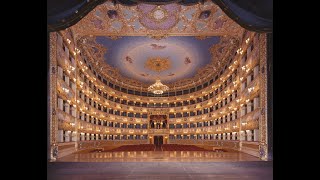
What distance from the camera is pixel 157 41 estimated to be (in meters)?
27.8

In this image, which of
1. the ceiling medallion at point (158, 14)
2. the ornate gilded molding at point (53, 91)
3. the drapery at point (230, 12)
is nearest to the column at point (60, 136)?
the ornate gilded molding at point (53, 91)

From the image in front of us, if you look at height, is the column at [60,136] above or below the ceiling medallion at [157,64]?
below

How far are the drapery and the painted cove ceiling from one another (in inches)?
304

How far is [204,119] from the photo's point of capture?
142 ft

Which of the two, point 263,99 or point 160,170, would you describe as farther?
point 263,99

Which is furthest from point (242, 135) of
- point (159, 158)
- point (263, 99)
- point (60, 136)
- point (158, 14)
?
point (60, 136)

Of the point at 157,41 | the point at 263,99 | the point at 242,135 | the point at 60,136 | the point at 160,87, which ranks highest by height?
the point at 157,41

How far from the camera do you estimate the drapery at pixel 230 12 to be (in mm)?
10799

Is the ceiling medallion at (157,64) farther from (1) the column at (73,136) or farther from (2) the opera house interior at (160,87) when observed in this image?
(1) the column at (73,136)

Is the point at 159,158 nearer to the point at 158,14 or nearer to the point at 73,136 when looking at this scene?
the point at 158,14

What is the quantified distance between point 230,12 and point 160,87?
895 inches

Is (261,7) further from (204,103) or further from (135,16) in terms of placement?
(204,103)

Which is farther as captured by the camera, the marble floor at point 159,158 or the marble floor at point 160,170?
the marble floor at point 159,158
